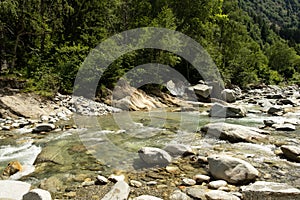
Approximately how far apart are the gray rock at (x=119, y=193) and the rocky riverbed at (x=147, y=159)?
18mm

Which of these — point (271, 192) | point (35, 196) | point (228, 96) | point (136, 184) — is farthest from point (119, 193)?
point (228, 96)

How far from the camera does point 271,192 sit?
396cm

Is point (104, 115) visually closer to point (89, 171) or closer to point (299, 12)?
point (89, 171)

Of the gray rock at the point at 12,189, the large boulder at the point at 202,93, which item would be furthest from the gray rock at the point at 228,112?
the gray rock at the point at 12,189

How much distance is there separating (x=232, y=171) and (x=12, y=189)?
4176 mm

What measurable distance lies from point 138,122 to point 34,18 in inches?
406

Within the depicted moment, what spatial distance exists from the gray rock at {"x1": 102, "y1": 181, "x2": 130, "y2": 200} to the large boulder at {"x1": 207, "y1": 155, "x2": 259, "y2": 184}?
1.96 m

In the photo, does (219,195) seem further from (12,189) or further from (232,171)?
(12,189)

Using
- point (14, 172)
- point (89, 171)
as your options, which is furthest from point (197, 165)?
point (14, 172)

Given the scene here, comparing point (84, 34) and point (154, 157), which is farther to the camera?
point (84, 34)

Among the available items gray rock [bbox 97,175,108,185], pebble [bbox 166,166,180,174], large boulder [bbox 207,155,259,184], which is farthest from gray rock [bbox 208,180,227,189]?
gray rock [bbox 97,175,108,185]

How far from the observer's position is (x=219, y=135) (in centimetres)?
865

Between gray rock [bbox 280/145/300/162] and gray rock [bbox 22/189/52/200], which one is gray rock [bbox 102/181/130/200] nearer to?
gray rock [bbox 22/189/52/200]

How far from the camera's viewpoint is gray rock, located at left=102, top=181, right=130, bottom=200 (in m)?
4.28
